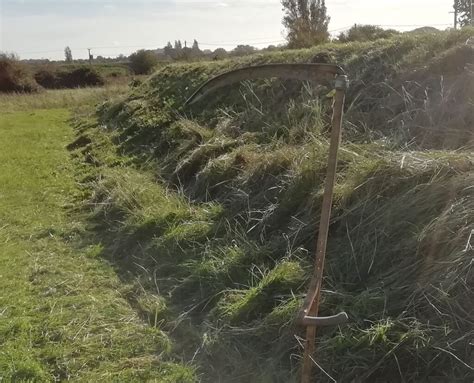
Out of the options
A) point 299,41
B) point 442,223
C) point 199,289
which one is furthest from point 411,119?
point 299,41

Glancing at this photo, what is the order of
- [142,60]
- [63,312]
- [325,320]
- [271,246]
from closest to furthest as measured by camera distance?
[325,320] < [63,312] < [271,246] < [142,60]

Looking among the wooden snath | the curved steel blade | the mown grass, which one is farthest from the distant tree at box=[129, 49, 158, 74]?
the wooden snath

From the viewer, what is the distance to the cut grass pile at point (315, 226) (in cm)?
366

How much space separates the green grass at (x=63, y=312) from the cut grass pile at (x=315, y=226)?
0.24 metres

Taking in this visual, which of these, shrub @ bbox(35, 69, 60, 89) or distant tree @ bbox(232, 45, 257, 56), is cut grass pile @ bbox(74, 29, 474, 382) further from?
shrub @ bbox(35, 69, 60, 89)

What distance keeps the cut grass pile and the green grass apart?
0.78 ft

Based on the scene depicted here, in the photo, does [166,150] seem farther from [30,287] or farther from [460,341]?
[460,341]

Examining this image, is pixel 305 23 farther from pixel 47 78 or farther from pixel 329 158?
pixel 47 78

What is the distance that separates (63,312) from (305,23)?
20974 millimetres

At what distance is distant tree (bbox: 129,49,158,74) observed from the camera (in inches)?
2087

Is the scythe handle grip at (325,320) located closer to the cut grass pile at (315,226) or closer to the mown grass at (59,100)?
the cut grass pile at (315,226)

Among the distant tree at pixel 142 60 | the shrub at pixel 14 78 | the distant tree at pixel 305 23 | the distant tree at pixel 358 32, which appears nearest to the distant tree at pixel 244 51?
the distant tree at pixel 305 23

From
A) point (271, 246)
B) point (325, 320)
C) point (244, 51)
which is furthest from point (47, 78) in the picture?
point (325, 320)

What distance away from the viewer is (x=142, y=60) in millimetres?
53875
